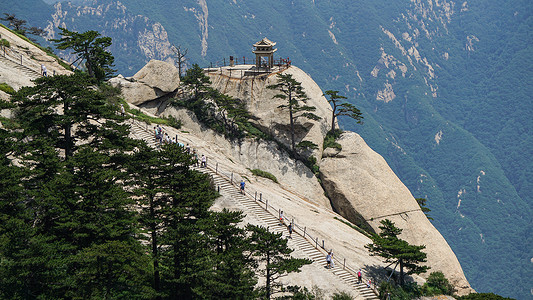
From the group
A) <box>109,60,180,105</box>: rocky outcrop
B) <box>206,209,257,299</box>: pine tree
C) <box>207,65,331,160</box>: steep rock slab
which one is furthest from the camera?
<box>207,65,331,160</box>: steep rock slab

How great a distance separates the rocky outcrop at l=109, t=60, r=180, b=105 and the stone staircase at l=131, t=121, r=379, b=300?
2121 centimetres

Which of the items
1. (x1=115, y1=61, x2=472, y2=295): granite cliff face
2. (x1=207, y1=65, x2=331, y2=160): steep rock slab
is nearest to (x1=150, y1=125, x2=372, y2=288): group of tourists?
(x1=115, y1=61, x2=472, y2=295): granite cliff face

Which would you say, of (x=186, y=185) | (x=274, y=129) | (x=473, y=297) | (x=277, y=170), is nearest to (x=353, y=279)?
(x=473, y=297)

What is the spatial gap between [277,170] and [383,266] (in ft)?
88.6

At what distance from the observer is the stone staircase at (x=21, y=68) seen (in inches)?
2256

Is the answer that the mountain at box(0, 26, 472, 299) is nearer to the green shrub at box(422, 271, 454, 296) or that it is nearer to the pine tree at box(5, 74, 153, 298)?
the green shrub at box(422, 271, 454, 296)

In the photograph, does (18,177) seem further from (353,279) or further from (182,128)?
(182,128)

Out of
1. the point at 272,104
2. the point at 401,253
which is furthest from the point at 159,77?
the point at 401,253

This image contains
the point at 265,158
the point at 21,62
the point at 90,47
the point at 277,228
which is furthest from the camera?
the point at 265,158

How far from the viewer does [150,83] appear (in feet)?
253

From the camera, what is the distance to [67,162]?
36.4 m

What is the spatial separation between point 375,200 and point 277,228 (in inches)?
970

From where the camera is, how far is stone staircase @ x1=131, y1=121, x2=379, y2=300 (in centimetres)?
4475

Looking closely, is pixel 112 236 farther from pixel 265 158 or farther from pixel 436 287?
pixel 265 158
